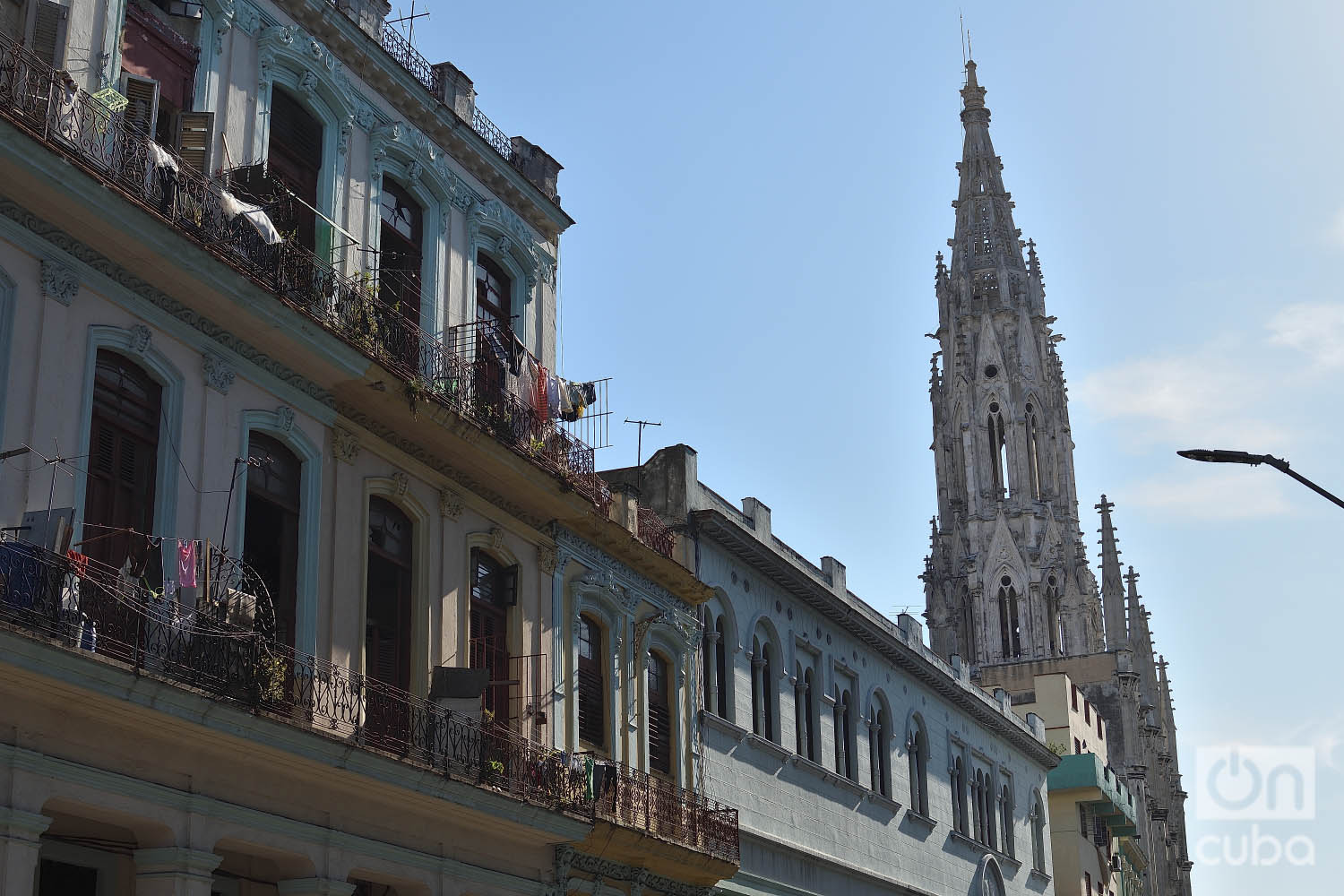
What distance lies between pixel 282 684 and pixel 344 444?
3.78m

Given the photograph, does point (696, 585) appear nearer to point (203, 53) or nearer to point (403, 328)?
point (403, 328)

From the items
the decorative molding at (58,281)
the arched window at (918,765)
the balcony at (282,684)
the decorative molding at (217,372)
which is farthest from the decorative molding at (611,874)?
the arched window at (918,765)

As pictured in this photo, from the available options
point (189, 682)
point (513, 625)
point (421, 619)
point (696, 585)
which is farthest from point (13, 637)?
point (696, 585)

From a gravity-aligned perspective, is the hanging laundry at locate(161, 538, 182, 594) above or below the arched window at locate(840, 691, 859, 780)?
below

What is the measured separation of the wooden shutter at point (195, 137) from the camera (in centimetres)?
1909

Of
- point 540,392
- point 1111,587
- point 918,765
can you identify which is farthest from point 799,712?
point 1111,587

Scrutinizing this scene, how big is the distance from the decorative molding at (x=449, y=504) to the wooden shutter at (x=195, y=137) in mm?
5569

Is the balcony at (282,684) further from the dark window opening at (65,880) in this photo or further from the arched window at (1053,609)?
the arched window at (1053,609)

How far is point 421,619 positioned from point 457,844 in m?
2.88

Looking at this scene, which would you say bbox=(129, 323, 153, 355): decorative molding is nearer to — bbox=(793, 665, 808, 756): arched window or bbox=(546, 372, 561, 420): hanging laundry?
bbox=(546, 372, 561, 420): hanging laundry

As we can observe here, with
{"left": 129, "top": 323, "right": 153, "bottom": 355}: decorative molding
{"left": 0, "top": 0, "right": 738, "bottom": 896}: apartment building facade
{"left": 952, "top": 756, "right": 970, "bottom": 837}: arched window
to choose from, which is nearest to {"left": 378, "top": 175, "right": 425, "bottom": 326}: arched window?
{"left": 0, "top": 0, "right": 738, "bottom": 896}: apartment building facade

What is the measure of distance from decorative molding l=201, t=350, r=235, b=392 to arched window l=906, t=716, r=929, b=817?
78.8 feet

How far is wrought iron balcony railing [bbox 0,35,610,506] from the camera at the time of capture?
16547 mm

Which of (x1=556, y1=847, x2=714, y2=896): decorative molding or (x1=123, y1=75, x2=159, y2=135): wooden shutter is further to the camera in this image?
(x1=556, y1=847, x2=714, y2=896): decorative molding
